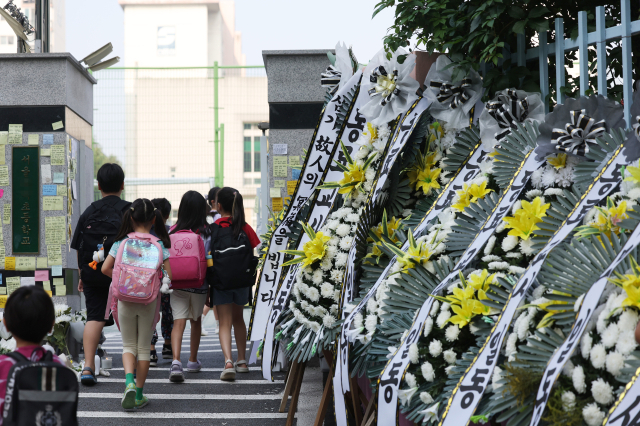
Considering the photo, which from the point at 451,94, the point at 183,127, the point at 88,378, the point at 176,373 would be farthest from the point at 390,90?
the point at 183,127

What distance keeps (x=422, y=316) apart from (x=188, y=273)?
3.47 metres

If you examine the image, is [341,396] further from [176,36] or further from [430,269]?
[176,36]

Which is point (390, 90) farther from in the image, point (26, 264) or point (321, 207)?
point (26, 264)

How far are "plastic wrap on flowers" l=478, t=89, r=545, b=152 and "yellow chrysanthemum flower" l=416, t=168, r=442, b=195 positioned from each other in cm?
28

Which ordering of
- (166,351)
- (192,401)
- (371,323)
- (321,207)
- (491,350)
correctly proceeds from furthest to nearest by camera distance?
(166,351)
(192,401)
(321,207)
(371,323)
(491,350)

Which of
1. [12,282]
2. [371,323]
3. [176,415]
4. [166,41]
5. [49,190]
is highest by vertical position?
[166,41]

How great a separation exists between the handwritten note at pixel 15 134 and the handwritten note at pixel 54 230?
0.79 metres

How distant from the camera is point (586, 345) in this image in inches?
68.6

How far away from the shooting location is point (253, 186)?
13094 millimetres

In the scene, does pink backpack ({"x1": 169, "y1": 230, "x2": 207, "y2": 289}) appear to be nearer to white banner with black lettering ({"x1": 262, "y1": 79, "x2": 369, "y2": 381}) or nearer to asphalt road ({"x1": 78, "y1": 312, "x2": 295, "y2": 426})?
asphalt road ({"x1": 78, "y1": 312, "x2": 295, "y2": 426})

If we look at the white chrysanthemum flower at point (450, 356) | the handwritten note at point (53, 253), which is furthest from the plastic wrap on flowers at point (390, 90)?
the handwritten note at point (53, 253)

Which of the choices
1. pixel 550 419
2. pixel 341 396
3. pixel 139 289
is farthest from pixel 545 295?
pixel 139 289

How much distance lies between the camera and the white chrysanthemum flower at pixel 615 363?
1.65m

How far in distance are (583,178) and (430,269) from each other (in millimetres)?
612
